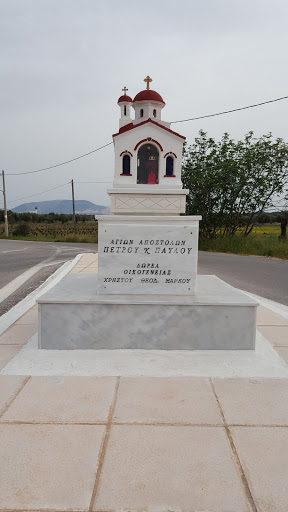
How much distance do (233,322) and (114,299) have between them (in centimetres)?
144

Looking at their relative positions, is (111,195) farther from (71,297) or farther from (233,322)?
(233,322)

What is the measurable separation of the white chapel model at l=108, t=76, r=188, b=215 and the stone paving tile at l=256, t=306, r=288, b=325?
7.03 feet

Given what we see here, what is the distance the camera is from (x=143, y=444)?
255 centimetres

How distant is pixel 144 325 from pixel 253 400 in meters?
1.52

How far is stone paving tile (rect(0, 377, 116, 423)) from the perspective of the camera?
287 cm

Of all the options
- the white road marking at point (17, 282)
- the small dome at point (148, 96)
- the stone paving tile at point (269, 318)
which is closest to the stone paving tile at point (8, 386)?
the stone paving tile at point (269, 318)

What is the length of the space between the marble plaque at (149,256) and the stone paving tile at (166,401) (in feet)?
4.17

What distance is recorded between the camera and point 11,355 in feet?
13.6

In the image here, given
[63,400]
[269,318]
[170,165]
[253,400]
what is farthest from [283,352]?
[170,165]

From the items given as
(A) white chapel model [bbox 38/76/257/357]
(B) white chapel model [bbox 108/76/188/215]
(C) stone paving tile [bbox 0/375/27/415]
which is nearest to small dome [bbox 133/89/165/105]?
(B) white chapel model [bbox 108/76/188/215]

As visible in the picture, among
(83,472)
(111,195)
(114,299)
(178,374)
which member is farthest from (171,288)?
(83,472)

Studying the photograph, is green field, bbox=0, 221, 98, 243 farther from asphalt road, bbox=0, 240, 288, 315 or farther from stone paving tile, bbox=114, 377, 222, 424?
stone paving tile, bbox=114, 377, 222, 424

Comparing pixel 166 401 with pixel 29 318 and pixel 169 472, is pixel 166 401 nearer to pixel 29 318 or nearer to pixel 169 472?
pixel 169 472

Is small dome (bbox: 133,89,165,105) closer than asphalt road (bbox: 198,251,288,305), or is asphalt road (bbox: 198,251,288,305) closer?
small dome (bbox: 133,89,165,105)
